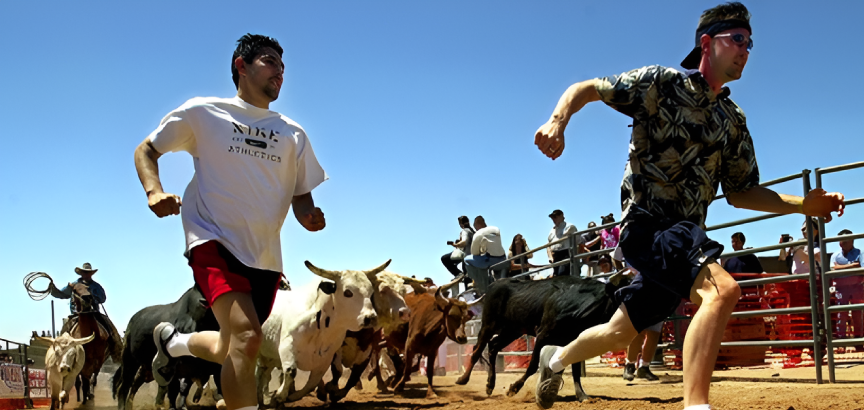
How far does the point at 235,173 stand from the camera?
4.27 metres

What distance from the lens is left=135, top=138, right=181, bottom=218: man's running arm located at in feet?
12.9

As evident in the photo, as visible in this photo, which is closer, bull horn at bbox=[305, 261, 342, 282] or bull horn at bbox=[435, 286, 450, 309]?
bull horn at bbox=[305, 261, 342, 282]

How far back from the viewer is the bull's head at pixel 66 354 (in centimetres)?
1512

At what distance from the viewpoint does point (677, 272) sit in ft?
13.3

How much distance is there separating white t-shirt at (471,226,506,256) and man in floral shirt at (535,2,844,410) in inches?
443

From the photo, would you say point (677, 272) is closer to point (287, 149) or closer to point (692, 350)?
point (692, 350)

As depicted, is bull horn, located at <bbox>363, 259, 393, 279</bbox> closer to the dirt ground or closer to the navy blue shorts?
the dirt ground

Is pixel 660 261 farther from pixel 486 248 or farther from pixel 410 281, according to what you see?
pixel 486 248

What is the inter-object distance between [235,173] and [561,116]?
1.61 metres

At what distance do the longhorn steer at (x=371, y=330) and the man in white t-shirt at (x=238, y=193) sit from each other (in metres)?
5.75

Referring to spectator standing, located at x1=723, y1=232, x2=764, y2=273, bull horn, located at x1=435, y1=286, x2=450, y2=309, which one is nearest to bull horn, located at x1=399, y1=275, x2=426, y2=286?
bull horn, located at x1=435, y1=286, x2=450, y2=309

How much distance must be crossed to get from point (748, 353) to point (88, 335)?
11.6 meters

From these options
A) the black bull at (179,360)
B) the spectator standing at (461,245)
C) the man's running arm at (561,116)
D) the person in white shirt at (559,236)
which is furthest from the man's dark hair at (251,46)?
the spectator standing at (461,245)

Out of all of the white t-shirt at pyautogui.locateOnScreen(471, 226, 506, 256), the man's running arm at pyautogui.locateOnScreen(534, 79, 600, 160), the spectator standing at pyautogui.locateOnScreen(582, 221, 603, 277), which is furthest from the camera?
the white t-shirt at pyautogui.locateOnScreen(471, 226, 506, 256)
